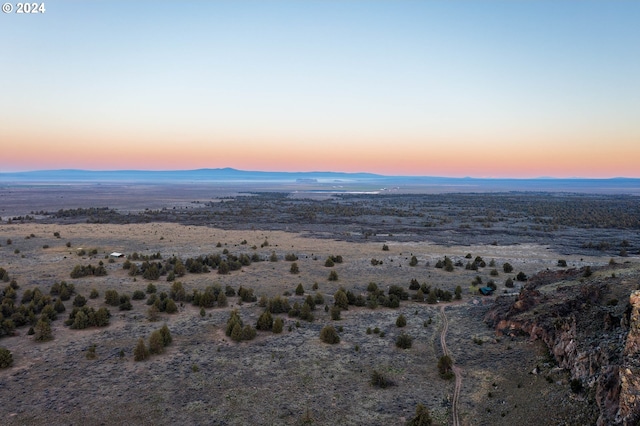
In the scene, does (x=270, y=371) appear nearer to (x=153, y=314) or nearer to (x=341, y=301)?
(x=341, y=301)

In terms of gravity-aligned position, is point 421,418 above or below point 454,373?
above

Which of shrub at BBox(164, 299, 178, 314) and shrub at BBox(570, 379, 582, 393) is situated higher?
shrub at BBox(570, 379, 582, 393)

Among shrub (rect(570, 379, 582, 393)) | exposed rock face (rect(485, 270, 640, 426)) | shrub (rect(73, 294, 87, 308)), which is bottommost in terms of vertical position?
shrub (rect(73, 294, 87, 308))

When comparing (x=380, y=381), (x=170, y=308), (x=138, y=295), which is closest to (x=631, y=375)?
(x=380, y=381)

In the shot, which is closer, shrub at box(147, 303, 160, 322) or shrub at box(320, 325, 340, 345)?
shrub at box(320, 325, 340, 345)

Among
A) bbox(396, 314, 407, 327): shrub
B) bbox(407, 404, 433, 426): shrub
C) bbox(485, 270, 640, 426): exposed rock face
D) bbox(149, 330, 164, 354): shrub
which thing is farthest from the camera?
bbox(396, 314, 407, 327): shrub

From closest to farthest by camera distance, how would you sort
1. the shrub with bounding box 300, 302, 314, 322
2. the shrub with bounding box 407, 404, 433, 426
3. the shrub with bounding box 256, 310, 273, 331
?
1. the shrub with bounding box 407, 404, 433, 426
2. the shrub with bounding box 256, 310, 273, 331
3. the shrub with bounding box 300, 302, 314, 322

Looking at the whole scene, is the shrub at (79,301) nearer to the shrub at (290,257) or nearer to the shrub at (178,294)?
the shrub at (178,294)

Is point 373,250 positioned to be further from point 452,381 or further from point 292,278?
point 452,381

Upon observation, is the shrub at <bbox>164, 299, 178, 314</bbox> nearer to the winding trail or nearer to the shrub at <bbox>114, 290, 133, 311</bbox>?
the shrub at <bbox>114, 290, 133, 311</bbox>

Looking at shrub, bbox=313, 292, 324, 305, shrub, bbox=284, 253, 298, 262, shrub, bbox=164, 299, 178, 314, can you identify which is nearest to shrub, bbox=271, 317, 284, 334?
shrub, bbox=313, 292, 324, 305
